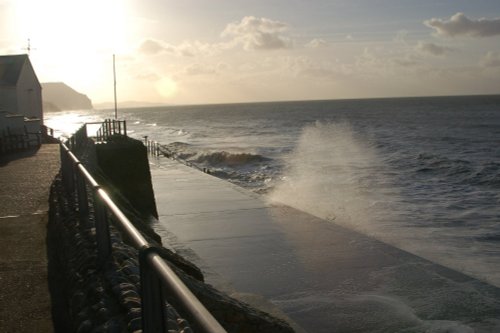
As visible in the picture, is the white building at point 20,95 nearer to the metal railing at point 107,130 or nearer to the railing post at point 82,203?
the metal railing at point 107,130

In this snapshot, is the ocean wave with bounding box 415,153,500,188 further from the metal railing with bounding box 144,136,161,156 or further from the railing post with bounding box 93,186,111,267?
the railing post with bounding box 93,186,111,267

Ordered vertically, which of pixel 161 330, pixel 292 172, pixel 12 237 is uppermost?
pixel 161 330

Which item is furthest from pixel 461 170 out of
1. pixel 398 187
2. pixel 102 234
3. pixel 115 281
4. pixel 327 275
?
pixel 115 281

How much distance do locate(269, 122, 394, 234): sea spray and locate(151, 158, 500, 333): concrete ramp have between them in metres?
3.63

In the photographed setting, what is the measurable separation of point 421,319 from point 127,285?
6203mm

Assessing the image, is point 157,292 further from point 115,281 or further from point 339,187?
point 339,187

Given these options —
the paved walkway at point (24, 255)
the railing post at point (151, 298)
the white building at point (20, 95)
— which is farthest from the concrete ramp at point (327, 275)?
the white building at point (20, 95)

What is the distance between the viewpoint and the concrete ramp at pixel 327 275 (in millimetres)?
8672

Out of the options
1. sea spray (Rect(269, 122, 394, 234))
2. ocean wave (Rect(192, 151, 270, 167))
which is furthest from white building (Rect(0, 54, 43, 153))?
ocean wave (Rect(192, 151, 270, 167))

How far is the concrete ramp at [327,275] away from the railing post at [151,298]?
5869mm

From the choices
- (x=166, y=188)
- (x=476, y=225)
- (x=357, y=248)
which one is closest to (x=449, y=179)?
(x=476, y=225)

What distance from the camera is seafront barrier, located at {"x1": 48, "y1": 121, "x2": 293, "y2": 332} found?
2.49m

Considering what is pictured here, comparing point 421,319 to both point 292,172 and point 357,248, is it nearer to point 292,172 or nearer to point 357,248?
point 357,248

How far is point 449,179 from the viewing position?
28.9m
